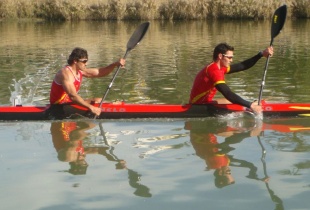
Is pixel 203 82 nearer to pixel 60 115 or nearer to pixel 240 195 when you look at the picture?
pixel 60 115

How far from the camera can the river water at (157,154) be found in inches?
218

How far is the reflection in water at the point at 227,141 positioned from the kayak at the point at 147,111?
0.52 feet

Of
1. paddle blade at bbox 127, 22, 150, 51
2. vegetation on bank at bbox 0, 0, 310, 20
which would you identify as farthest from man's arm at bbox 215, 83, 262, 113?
vegetation on bank at bbox 0, 0, 310, 20

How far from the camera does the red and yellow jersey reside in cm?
828

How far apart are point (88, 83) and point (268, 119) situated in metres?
5.22

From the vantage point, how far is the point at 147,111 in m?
8.66

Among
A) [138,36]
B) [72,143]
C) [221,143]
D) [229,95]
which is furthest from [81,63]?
[221,143]

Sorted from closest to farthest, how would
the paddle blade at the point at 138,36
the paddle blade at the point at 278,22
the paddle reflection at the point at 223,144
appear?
the paddle reflection at the point at 223,144
the paddle blade at the point at 278,22
the paddle blade at the point at 138,36

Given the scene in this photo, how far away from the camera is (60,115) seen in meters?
8.74

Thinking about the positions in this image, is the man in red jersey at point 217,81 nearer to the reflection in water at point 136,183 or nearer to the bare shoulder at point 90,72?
the bare shoulder at point 90,72

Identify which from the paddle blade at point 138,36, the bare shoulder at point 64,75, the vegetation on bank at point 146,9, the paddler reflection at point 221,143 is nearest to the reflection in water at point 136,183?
the paddler reflection at point 221,143

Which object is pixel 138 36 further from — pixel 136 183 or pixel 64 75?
pixel 136 183

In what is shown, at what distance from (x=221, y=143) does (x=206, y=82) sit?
4.16 feet

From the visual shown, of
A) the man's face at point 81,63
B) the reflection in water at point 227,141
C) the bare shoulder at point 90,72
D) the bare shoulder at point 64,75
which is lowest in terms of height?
the reflection in water at point 227,141
